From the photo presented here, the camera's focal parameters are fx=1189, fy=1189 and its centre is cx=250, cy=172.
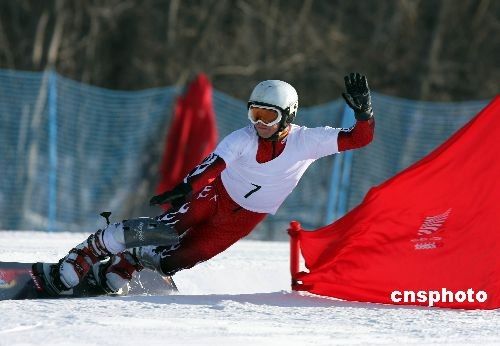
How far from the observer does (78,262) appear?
6730 millimetres

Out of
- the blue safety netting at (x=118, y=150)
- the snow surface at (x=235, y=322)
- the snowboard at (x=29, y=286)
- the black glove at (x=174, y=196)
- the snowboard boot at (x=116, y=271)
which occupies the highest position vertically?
the blue safety netting at (x=118, y=150)

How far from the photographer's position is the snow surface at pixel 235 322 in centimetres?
500

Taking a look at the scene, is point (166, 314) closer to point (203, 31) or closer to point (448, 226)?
point (448, 226)

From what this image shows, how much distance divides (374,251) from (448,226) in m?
0.43

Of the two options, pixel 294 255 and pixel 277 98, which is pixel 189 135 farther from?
pixel 277 98

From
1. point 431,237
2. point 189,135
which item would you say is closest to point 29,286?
point 431,237

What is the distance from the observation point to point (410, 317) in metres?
5.92

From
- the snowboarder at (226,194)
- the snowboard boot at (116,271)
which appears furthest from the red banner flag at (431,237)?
the snowboard boot at (116,271)

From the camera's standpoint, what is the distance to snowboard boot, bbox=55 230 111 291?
671cm

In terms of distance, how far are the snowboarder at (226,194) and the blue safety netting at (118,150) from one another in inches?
235

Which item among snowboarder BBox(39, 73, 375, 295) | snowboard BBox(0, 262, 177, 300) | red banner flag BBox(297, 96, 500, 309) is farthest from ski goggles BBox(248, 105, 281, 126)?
snowboard BBox(0, 262, 177, 300)

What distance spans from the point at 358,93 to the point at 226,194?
1.03 metres

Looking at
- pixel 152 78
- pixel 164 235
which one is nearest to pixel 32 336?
pixel 164 235

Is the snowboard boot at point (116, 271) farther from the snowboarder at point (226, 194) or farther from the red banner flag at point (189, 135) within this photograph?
the red banner flag at point (189, 135)
